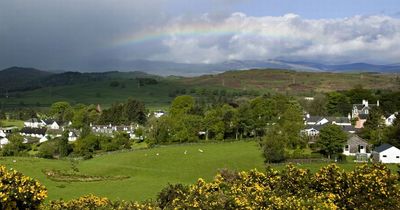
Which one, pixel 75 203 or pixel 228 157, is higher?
pixel 75 203

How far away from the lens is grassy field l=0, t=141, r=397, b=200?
46.3 meters

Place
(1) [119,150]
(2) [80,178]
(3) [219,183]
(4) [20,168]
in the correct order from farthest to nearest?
(1) [119,150] < (4) [20,168] < (2) [80,178] < (3) [219,183]

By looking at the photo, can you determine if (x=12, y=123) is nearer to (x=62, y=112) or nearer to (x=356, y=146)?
(x=62, y=112)

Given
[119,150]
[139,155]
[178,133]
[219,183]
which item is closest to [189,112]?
[178,133]

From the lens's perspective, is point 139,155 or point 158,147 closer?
point 139,155

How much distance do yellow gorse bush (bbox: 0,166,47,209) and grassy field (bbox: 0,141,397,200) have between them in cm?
2347

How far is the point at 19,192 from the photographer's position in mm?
16672

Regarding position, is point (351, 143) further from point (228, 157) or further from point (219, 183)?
point (219, 183)

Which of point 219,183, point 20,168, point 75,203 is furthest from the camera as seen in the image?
point 20,168

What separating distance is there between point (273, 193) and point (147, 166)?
3741cm

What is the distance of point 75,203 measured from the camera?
79.0 feet

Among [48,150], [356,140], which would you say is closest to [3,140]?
[48,150]

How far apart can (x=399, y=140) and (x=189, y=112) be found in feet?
167

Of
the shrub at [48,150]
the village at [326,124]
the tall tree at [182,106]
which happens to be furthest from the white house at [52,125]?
the shrub at [48,150]
